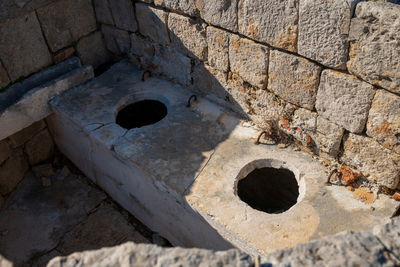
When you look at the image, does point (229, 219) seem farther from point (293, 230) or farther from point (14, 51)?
point (14, 51)

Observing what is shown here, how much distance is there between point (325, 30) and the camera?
10.9 feet

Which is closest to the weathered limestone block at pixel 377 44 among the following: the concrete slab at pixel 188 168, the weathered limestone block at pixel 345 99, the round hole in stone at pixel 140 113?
the weathered limestone block at pixel 345 99

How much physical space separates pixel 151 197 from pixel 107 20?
268cm

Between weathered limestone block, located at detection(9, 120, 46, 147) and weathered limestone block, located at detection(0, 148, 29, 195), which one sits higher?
weathered limestone block, located at detection(9, 120, 46, 147)

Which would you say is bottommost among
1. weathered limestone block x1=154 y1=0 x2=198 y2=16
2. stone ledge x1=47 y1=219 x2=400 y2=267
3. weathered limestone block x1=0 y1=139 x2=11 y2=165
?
weathered limestone block x1=0 y1=139 x2=11 y2=165

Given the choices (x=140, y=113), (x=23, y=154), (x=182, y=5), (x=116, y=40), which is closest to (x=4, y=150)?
(x=23, y=154)

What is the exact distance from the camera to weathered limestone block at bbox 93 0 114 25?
5262mm

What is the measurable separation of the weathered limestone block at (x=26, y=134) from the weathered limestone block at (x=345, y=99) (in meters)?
3.71

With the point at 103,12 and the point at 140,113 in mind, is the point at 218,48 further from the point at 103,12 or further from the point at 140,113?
the point at 103,12

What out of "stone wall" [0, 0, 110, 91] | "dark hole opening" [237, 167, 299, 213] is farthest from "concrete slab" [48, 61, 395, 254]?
"stone wall" [0, 0, 110, 91]

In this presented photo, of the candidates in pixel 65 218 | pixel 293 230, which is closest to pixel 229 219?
pixel 293 230

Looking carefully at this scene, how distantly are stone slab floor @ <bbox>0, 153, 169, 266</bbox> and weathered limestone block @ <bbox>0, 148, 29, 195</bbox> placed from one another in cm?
10

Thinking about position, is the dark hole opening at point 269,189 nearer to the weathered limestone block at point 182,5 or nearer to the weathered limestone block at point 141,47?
the weathered limestone block at point 182,5

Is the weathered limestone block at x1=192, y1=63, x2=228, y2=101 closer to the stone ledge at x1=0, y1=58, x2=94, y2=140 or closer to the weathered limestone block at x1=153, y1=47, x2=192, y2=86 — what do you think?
the weathered limestone block at x1=153, y1=47, x2=192, y2=86
